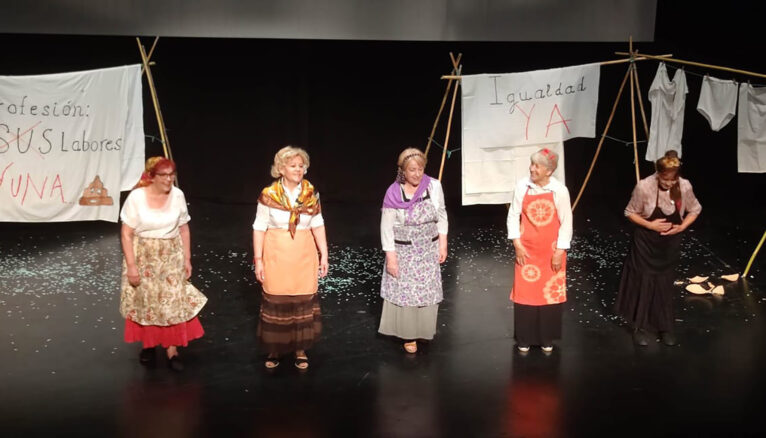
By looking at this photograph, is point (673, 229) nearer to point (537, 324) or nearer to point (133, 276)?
point (537, 324)

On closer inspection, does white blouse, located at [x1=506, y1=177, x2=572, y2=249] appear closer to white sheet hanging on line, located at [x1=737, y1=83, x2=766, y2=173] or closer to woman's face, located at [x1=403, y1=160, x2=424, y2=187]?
woman's face, located at [x1=403, y1=160, x2=424, y2=187]

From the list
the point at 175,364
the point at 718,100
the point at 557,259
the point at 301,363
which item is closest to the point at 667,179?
the point at 557,259

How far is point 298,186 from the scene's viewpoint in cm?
508

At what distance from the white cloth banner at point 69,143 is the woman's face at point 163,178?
2.70 metres

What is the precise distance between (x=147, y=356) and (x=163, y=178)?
1070 millimetres

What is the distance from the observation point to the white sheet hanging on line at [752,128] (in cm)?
686

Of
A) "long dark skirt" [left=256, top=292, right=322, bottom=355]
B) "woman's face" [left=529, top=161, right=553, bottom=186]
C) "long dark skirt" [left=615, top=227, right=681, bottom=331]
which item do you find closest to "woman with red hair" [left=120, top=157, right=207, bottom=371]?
"long dark skirt" [left=256, top=292, right=322, bottom=355]

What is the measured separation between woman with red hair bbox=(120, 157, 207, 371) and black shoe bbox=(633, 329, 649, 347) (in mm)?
2499

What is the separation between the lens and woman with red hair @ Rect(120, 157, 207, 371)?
16.2ft

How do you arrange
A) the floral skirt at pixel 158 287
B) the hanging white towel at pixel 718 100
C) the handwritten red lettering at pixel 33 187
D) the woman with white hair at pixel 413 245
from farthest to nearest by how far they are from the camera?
the handwritten red lettering at pixel 33 187
the hanging white towel at pixel 718 100
the woman with white hair at pixel 413 245
the floral skirt at pixel 158 287

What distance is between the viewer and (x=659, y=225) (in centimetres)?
548

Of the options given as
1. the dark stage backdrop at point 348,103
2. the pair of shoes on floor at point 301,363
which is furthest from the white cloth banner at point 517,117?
the pair of shoes on floor at point 301,363

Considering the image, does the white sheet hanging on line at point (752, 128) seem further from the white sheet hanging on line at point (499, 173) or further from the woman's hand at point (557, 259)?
the woman's hand at point (557, 259)

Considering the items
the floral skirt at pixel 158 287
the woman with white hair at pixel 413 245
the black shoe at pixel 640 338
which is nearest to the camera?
the floral skirt at pixel 158 287
